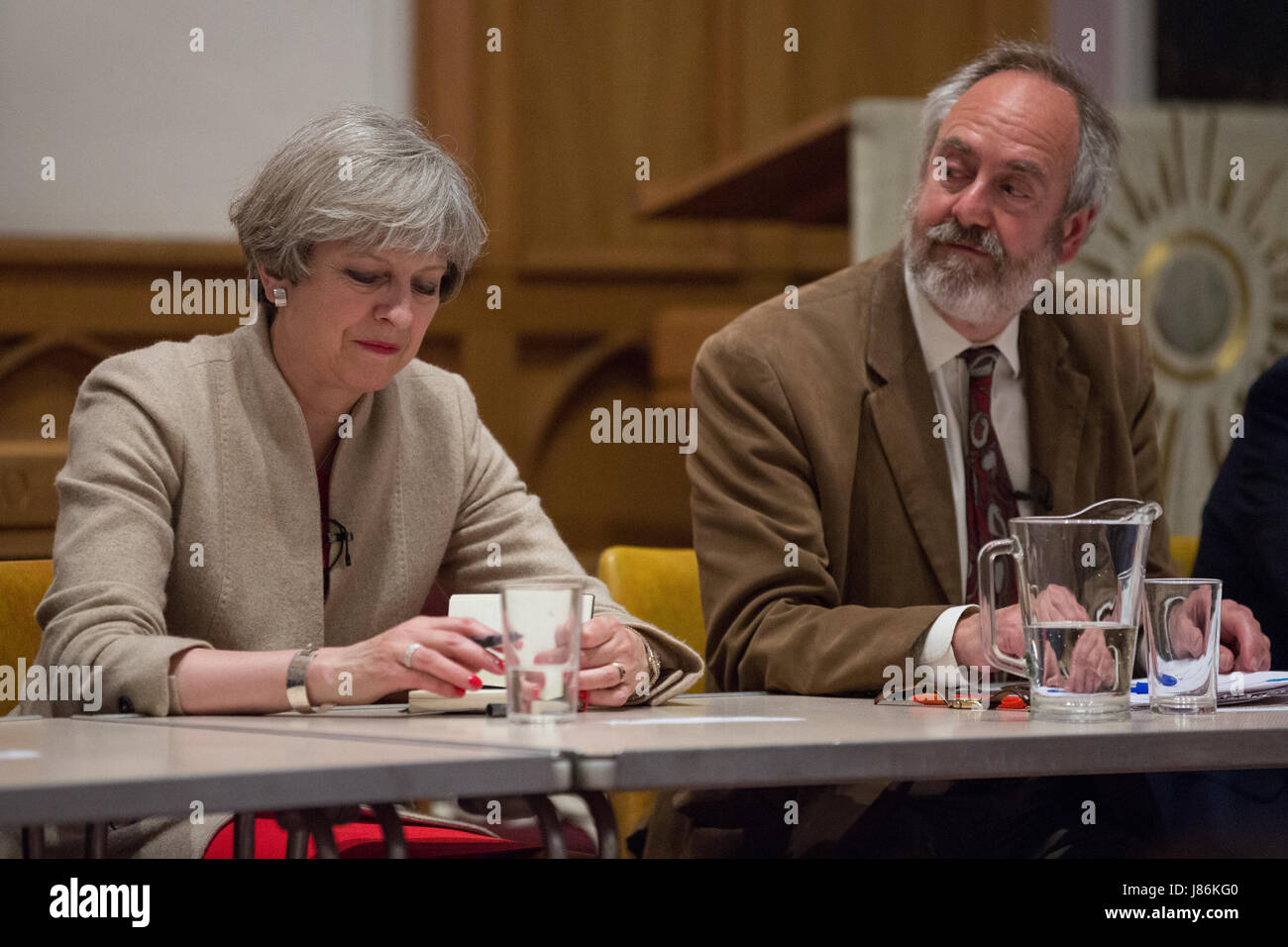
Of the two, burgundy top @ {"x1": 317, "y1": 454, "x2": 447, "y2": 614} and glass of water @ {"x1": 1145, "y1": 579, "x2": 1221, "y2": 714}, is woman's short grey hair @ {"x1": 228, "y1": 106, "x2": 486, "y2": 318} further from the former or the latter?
glass of water @ {"x1": 1145, "y1": 579, "x2": 1221, "y2": 714}

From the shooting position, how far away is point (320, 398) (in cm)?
186

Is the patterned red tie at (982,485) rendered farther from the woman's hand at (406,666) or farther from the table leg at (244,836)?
the table leg at (244,836)

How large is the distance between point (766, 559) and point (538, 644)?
0.62m

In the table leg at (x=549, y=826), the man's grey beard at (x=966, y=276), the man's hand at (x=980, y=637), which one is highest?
the man's grey beard at (x=966, y=276)

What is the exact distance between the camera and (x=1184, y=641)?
1.50m

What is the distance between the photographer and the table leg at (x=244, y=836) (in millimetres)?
1441

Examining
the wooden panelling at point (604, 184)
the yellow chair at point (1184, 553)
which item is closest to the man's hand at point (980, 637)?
the yellow chair at point (1184, 553)

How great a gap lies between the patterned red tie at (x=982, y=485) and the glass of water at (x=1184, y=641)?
1.90 ft

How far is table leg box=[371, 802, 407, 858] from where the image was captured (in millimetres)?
1219

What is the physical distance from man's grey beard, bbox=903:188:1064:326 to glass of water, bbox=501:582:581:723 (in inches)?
38.2

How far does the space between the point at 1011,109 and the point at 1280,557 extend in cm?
69
